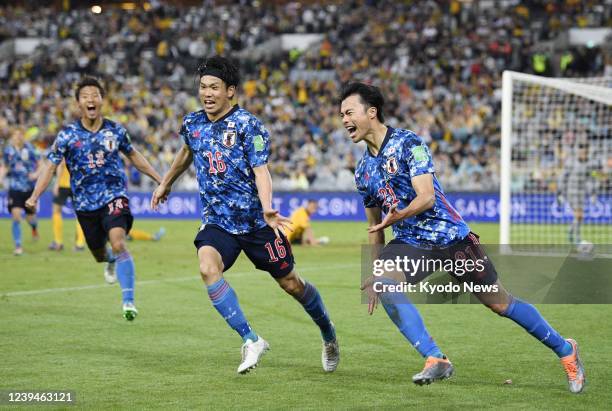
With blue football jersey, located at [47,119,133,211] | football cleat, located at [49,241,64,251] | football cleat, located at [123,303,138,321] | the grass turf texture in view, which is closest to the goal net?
the grass turf texture

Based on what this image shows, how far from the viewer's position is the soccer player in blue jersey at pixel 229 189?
24.8 ft

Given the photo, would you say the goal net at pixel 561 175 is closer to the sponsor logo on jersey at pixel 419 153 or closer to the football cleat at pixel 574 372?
the football cleat at pixel 574 372

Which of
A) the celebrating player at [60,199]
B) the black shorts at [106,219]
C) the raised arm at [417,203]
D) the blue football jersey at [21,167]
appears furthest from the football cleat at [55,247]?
the raised arm at [417,203]

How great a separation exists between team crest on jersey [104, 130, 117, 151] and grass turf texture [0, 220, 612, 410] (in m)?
1.81

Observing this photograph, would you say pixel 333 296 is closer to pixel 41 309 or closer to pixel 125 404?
pixel 41 309

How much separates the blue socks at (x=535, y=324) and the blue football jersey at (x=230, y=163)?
6.55 ft

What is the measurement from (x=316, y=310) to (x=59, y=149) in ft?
13.4

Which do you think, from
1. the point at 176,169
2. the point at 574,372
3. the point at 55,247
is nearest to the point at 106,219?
the point at 176,169

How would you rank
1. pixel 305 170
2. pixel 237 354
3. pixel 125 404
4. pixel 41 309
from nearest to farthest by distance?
pixel 125 404 < pixel 237 354 < pixel 41 309 < pixel 305 170

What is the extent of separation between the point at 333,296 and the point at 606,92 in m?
5.93

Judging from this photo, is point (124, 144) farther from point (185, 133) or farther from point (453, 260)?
point (453, 260)

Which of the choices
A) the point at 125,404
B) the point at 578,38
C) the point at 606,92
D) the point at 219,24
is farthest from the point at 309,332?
the point at 219,24

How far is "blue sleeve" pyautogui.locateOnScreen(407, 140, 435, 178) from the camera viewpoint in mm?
6695

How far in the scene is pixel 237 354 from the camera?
340 inches
